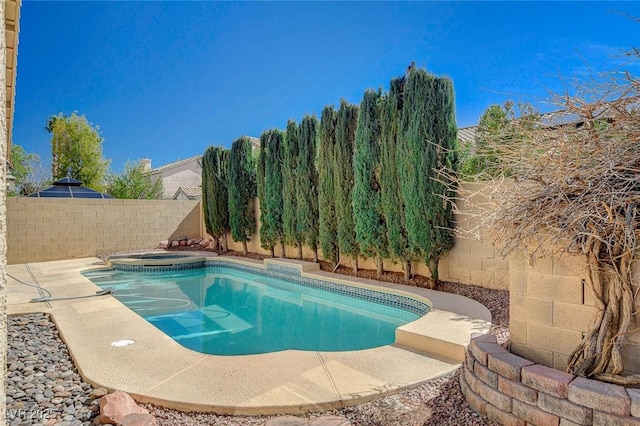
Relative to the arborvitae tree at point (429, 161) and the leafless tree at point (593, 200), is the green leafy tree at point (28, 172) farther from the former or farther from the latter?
the leafless tree at point (593, 200)

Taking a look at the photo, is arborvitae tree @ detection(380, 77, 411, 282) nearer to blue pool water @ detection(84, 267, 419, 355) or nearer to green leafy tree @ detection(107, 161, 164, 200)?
blue pool water @ detection(84, 267, 419, 355)

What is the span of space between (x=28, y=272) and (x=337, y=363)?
1139 centimetres

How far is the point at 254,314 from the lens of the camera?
7719mm

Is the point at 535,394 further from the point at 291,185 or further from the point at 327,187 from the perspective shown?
the point at 291,185

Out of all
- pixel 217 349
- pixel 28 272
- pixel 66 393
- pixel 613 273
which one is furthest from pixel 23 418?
pixel 28 272

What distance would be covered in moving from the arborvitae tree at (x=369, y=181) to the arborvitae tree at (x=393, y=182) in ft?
0.80

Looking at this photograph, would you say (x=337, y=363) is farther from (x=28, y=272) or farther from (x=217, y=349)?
(x=28, y=272)

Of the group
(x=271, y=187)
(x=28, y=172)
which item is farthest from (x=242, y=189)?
(x=28, y=172)

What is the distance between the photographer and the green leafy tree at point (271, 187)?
42.2 feet

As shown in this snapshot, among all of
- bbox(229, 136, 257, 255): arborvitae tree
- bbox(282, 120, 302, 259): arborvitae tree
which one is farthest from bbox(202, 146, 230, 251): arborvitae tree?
bbox(282, 120, 302, 259): arborvitae tree

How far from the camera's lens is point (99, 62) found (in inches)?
588

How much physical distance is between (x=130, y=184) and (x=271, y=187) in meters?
14.1

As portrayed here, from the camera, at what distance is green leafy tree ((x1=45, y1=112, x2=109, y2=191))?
24797 mm

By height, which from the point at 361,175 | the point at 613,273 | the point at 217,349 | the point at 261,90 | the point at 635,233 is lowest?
the point at 217,349
